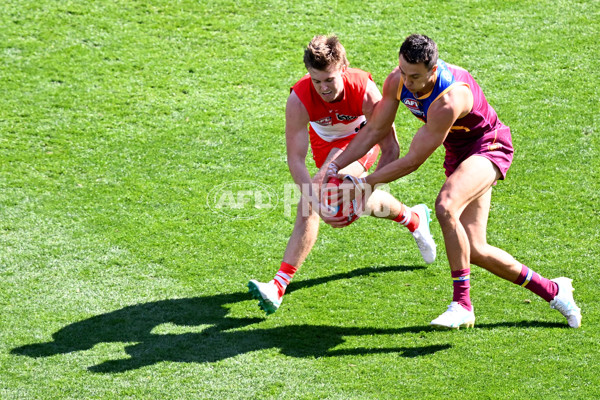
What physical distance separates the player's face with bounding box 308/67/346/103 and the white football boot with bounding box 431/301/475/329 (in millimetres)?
1652

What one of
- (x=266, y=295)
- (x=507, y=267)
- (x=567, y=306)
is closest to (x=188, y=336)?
(x=266, y=295)

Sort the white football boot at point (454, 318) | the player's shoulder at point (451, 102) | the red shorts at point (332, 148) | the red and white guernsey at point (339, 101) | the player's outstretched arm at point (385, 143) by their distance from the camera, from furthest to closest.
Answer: the red shorts at point (332, 148) < the red and white guernsey at point (339, 101) < the player's outstretched arm at point (385, 143) < the white football boot at point (454, 318) < the player's shoulder at point (451, 102)

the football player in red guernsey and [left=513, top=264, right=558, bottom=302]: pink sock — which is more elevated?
the football player in red guernsey

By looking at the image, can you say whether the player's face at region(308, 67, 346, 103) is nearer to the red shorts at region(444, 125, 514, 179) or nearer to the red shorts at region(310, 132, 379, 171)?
the red shorts at region(310, 132, 379, 171)

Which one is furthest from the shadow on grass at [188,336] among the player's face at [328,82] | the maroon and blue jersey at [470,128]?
the player's face at [328,82]

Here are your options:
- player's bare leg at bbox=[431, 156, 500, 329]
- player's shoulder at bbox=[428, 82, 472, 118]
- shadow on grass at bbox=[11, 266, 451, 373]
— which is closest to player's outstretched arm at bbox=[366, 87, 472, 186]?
player's shoulder at bbox=[428, 82, 472, 118]

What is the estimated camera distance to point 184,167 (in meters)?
7.68

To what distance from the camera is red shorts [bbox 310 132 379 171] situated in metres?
5.96

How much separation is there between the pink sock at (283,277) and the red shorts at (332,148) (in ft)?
3.07

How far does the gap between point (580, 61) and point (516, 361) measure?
5.16 m

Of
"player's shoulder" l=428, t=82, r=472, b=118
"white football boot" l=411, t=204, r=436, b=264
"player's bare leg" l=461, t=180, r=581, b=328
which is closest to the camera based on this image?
"player's shoulder" l=428, t=82, r=472, b=118

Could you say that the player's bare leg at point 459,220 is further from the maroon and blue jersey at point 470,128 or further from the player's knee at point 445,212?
the maroon and blue jersey at point 470,128

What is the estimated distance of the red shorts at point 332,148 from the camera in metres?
5.96

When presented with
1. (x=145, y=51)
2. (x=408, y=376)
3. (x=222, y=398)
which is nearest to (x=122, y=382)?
(x=222, y=398)
